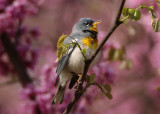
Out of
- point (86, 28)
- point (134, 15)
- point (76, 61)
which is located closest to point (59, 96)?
point (76, 61)

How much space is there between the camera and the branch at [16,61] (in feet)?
10.4

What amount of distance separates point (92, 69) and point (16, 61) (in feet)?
2.84

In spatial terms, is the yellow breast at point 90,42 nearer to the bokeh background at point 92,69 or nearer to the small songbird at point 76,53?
the small songbird at point 76,53

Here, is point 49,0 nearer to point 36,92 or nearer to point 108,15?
point 108,15

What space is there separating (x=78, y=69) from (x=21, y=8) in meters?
1.13

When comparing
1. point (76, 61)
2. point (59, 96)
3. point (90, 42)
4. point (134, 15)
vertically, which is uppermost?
point (134, 15)

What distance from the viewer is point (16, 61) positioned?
320 centimetres

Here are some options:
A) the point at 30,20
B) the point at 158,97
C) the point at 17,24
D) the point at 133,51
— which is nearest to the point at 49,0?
the point at 30,20

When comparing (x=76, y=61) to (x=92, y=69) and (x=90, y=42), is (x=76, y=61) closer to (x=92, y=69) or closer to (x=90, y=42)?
(x=90, y=42)

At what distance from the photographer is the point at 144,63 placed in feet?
16.0

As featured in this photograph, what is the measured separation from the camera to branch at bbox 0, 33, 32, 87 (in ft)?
10.4

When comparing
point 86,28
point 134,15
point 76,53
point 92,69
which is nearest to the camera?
point 134,15

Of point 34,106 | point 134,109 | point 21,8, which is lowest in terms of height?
point 134,109

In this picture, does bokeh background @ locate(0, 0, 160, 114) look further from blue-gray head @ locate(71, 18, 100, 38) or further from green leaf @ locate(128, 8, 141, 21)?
green leaf @ locate(128, 8, 141, 21)
